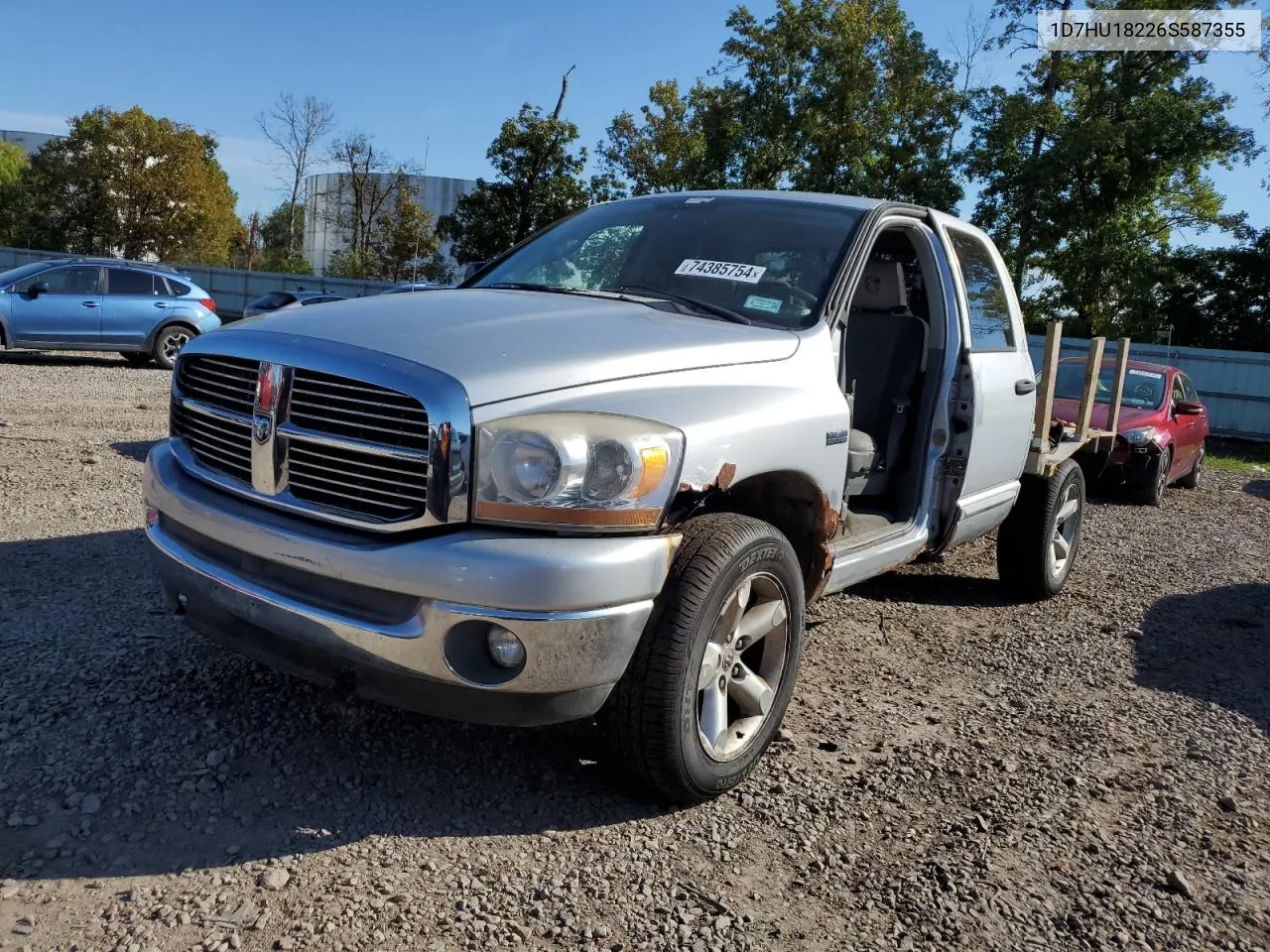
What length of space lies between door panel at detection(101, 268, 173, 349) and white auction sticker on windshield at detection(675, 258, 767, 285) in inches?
542

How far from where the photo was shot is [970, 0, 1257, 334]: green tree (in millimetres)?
22516

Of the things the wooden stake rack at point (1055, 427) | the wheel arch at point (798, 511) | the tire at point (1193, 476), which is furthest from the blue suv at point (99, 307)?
the wheel arch at point (798, 511)

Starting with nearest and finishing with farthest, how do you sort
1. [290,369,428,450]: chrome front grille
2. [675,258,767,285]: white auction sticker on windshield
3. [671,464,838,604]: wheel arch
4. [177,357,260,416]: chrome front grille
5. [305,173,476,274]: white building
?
[290,369,428,450]: chrome front grille, [177,357,260,416]: chrome front grille, [671,464,838,604]: wheel arch, [675,258,767,285]: white auction sticker on windshield, [305,173,476,274]: white building

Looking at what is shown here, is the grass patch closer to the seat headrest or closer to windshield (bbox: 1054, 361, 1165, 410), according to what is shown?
windshield (bbox: 1054, 361, 1165, 410)

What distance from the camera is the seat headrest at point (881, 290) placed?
15.3 feet

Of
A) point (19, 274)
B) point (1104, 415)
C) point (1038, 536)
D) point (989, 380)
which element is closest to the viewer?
point (989, 380)

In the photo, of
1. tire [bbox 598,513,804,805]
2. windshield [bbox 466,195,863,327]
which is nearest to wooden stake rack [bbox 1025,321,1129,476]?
windshield [bbox 466,195,863,327]

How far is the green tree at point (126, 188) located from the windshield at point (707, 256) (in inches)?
1395

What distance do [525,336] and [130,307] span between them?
14.5m

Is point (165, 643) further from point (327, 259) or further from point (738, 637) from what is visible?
point (327, 259)

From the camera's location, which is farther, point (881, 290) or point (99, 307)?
point (99, 307)

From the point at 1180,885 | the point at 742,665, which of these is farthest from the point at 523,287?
the point at 1180,885

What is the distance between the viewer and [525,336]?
115 inches

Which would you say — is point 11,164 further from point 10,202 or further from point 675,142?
point 675,142
